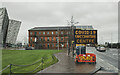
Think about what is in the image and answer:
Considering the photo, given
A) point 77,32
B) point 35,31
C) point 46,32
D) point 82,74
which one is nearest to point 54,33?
point 46,32

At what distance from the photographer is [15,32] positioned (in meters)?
98.1

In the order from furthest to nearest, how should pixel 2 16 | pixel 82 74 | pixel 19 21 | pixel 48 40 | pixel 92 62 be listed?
1. pixel 19 21
2. pixel 48 40
3. pixel 2 16
4. pixel 92 62
5. pixel 82 74

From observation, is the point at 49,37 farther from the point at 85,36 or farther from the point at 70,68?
the point at 70,68

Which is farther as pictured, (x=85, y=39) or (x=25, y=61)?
(x=25, y=61)

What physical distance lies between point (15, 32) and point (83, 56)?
90.4 m

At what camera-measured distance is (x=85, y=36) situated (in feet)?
52.5

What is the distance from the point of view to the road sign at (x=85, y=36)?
1589cm

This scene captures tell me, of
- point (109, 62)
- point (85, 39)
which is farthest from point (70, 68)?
point (109, 62)

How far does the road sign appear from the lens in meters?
15.9

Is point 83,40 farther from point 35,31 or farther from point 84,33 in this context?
point 35,31

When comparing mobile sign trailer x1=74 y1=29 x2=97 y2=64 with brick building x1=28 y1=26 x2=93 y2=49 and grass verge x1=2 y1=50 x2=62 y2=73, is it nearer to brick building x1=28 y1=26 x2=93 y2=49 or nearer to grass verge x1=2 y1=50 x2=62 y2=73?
grass verge x1=2 y1=50 x2=62 y2=73

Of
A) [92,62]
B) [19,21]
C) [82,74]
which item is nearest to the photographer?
[82,74]

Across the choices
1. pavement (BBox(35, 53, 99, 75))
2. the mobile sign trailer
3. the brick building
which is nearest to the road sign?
the mobile sign trailer

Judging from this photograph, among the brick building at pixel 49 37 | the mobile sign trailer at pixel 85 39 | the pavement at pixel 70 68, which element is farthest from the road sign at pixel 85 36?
the brick building at pixel 49 37
